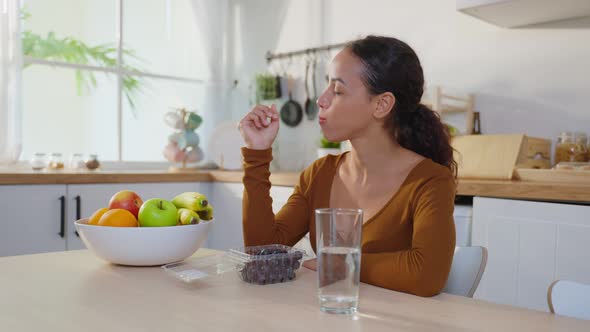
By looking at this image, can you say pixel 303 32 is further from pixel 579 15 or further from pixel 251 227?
pixel 251 227

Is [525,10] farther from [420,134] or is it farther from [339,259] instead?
[339,259]

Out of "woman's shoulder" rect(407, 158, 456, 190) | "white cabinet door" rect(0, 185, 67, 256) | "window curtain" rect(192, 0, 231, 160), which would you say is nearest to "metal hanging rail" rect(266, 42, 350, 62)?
"window curtain" rect(192, 0, 231, 160)

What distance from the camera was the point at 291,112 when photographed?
11.5ft

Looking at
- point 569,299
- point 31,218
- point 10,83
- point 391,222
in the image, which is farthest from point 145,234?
point 10,83

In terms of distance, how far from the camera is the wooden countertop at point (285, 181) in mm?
1797

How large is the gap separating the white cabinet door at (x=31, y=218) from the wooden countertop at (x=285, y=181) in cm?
5

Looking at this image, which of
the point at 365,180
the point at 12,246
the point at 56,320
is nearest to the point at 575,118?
the point at 365,180

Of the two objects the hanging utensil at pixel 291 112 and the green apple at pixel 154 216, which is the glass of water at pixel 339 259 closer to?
the green apple at pixel 154 216

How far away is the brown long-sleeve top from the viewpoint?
41.1 inches

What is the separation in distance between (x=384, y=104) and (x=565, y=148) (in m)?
1.22

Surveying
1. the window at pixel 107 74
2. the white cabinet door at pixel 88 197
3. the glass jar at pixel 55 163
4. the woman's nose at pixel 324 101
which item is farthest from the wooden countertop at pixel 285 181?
the woman's nose at pixel 324 101

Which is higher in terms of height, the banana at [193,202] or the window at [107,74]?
the window at [107,74]

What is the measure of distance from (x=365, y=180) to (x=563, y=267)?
33.6 inches

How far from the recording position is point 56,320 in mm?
735
